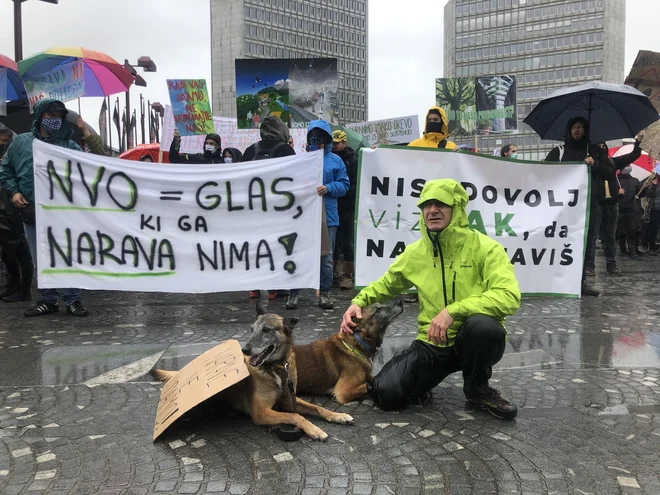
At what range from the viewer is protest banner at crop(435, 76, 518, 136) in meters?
17.5

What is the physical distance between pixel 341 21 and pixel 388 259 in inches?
4928

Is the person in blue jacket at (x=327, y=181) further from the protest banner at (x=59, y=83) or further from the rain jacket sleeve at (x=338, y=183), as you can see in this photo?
the protest banner at (x=59, y=83)

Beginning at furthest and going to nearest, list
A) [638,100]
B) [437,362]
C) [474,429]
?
1. [638,100]
2. [437,362]
3. [474,429]

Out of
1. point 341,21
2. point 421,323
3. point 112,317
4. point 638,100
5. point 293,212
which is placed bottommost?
point 112,317

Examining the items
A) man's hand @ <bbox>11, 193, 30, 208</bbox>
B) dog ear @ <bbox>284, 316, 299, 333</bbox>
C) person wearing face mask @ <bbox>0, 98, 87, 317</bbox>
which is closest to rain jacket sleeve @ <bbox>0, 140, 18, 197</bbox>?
person wearing face mask @ <bbox>0, 98, 87, 317</bbox>

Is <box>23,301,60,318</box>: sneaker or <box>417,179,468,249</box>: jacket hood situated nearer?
<box>417,179,468,249</box>: jacket hood

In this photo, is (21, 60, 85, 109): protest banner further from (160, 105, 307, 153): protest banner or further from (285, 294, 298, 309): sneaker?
(285, 294, 298, 309): sneaker

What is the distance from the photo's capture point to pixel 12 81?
1212 centimetres

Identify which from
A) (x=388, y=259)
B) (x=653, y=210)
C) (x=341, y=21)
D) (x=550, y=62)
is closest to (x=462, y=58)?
(x=550, y=62)

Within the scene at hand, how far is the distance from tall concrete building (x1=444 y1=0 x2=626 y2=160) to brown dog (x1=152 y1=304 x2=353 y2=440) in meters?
99.1

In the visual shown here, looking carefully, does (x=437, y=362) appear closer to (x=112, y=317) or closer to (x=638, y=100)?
(x=112, y=317)

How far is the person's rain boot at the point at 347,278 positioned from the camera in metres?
8.21

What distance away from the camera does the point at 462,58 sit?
383ft

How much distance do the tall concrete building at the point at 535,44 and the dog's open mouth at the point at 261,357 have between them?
99.3 meters
